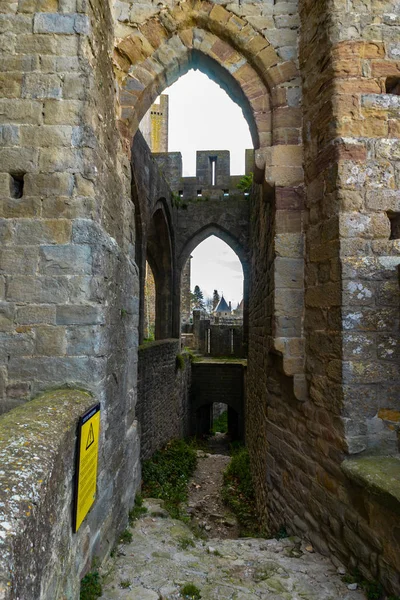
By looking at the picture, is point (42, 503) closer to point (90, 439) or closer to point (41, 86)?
point (90, 439)

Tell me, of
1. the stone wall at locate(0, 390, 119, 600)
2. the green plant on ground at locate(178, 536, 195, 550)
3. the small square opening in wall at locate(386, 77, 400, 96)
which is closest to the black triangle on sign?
the stone wall at locate(0, 390, 119, 600)

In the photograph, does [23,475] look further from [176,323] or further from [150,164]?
[176,323]

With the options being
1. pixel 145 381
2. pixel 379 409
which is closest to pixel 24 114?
pixel 379 409

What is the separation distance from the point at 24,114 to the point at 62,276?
1.10 metres

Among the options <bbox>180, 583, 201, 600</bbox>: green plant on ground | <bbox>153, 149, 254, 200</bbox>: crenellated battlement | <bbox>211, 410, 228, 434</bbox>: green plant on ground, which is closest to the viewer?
<bbox>180, 583, 201, 600</bbox>: green plant on ground

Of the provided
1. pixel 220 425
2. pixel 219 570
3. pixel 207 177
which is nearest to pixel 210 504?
pixel 219 570

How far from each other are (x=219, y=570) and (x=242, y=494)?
382cm

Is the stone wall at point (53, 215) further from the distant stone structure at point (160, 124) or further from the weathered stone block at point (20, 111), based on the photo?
the distant stone structure at point (160, 124)

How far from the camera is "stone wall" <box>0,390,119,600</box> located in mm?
1154

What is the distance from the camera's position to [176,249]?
12.3m

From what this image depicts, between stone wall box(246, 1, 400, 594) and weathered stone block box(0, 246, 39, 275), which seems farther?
stone wall box(246, 1, 400, 594)

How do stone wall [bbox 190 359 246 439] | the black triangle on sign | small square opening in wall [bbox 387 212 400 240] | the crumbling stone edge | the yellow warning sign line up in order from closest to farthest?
1. the crumbling stone edge
2. the yellow warning sign
3. the black triangle on sign
4. small square opening in wall [bbox 387 212 400 240]
5. stone wall [bbox 190 359 246 439]

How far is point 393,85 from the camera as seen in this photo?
117 inches

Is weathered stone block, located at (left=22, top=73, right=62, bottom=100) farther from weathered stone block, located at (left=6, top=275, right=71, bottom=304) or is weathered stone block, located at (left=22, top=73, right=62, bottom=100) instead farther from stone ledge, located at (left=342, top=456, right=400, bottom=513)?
stone ledge, located at (left=342, top=456, right=400, bottom=513)
